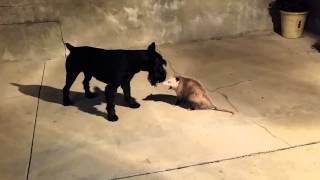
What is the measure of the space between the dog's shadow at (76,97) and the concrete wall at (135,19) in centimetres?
109

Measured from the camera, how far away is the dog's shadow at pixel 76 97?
14.7 feet

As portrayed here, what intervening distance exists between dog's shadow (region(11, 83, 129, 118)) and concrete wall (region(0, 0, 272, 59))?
109 centimetres

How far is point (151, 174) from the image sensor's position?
132 inches

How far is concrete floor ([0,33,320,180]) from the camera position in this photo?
344cm

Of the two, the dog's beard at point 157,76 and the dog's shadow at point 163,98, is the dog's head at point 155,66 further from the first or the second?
the dog's shadow at point 163,98

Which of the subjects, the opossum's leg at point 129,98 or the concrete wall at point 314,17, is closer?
the opossum's leg at point 129,98

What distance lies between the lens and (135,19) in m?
6.07

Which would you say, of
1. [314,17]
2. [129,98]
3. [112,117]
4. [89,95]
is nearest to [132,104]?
[129,98]

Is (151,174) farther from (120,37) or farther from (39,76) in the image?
(120,37)

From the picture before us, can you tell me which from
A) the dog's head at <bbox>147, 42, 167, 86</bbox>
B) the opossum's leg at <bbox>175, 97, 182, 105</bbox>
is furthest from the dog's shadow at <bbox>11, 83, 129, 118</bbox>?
the dog's head at <bbox>147, 42, 167, 86</bbox>

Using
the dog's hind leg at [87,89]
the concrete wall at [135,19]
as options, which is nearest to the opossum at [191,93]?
the dog's hind leg at [87,89]

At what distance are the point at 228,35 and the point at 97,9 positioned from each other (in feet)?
6.75

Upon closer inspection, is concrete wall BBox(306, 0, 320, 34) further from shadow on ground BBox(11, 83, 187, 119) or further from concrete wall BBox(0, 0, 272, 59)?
shadow on ground BBox(11, 83, 187, 119)

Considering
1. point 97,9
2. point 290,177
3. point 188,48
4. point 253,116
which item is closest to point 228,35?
point 188,48
